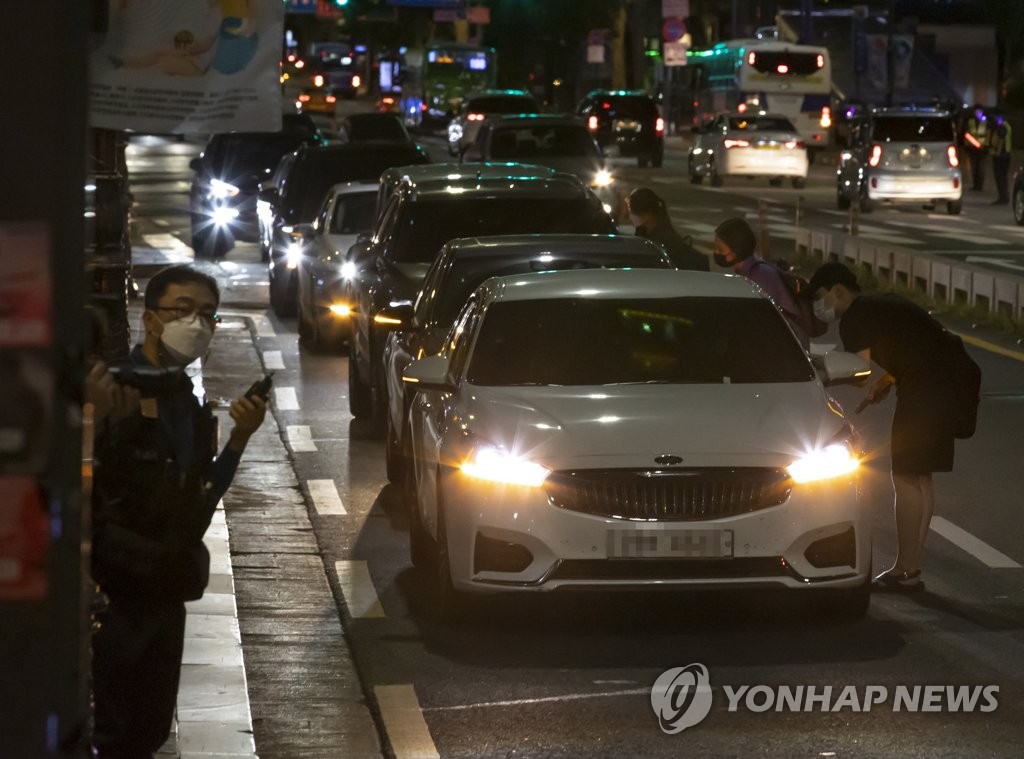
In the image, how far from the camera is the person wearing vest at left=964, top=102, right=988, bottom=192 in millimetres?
46094

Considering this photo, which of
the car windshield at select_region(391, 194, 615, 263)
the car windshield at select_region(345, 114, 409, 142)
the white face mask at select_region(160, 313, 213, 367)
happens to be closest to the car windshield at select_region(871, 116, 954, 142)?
the car windshield at select_region(345, 114, 409, 142)

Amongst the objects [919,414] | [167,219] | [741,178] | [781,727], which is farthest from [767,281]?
[741,178]

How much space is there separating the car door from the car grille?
633 millimetres

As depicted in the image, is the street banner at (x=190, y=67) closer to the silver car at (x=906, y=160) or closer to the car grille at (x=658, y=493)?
the car grille at (x=658, y=493)

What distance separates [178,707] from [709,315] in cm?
343

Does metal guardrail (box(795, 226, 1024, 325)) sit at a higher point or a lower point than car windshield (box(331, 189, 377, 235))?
lower

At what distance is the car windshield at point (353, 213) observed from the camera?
1995 cm

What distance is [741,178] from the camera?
178 ft

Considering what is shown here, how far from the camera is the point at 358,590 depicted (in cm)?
973

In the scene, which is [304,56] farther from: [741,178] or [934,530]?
[934,530]

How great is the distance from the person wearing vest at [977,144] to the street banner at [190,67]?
130ft

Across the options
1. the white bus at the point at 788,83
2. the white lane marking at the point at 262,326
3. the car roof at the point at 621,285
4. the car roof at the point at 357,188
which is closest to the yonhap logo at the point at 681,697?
the car roof at the point at 621,285

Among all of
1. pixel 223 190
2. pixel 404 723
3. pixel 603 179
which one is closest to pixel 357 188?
pixel 603 179

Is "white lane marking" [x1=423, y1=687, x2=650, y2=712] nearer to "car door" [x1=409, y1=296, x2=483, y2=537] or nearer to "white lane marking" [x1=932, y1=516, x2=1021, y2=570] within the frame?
"car door" [x1=409, y1=296, x2=483, y2=537]
